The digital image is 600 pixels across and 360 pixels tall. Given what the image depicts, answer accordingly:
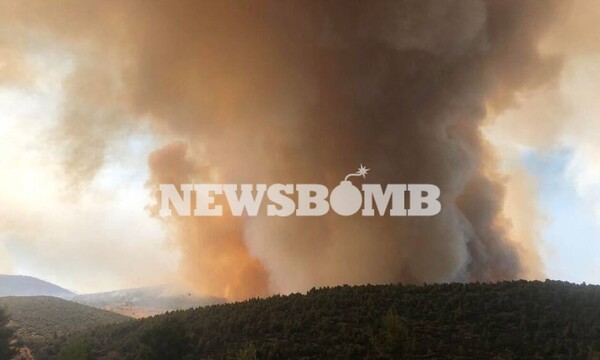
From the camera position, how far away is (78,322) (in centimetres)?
4894

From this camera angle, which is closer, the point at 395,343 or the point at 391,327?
the point at 395,343

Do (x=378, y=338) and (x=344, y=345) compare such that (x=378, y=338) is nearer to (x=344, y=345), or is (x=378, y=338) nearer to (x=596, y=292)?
(x=344, y=345)

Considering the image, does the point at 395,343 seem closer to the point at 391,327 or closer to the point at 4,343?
the point at 391,327

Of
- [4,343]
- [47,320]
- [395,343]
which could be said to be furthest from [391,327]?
[47,320]

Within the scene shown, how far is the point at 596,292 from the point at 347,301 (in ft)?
48.5

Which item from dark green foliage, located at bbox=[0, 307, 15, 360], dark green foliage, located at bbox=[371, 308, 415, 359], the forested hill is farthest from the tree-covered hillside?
dark green foliage, located at bbox=[371, 308, 415, 359]

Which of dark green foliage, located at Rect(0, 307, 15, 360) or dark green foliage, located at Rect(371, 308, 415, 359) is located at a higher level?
dark green foliage, located at Rect(371, 308, 415, 359)

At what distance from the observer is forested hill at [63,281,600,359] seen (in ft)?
69.1

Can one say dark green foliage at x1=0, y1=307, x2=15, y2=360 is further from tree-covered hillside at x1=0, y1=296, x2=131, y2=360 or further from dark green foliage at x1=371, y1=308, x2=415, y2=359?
dark green foliage at x1=371, y1=308, x2=415, y2=359

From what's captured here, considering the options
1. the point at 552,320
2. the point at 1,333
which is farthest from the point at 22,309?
the point at 552,320

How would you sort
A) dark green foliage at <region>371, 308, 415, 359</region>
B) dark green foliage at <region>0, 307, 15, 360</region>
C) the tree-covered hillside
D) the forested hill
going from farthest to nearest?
the tree-covered hillside → dark green foliage at <region>0, 307, 15, 360</region> → the forested hill → dark green foliage at <region>371, 308, 415, 359</region>

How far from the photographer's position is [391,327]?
69.6 feet

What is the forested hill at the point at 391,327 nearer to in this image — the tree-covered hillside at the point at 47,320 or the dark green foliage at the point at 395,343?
the dark green foliage at the point at 395,343

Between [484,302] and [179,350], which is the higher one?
[484,302]
